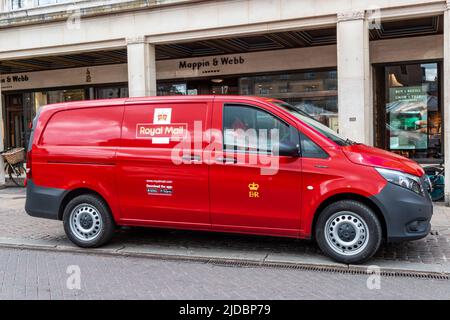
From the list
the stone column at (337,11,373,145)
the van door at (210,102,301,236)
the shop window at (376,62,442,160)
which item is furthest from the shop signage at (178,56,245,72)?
the van door at (210,102,301,236)

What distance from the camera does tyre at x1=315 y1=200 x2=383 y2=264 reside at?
5910 millimetres

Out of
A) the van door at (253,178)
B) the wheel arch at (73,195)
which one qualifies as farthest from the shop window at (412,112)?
the wheel arch at (73,195)

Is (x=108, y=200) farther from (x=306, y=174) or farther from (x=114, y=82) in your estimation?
(x=114, y=82)

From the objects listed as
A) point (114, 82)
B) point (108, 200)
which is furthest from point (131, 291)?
point (114, 82)

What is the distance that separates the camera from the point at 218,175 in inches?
252

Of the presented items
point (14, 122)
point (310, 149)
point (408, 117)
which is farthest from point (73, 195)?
point (14, 122)

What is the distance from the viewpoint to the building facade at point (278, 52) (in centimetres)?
1031

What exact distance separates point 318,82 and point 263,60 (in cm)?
166

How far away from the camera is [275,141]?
629 centimetres

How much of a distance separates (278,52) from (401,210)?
30.6ft

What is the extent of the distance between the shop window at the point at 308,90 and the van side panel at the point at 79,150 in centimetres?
809

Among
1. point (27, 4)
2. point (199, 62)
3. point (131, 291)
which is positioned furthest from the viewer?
point (199, 62)

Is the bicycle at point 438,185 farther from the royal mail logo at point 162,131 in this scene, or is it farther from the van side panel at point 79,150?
the van side panel at point 79,150
